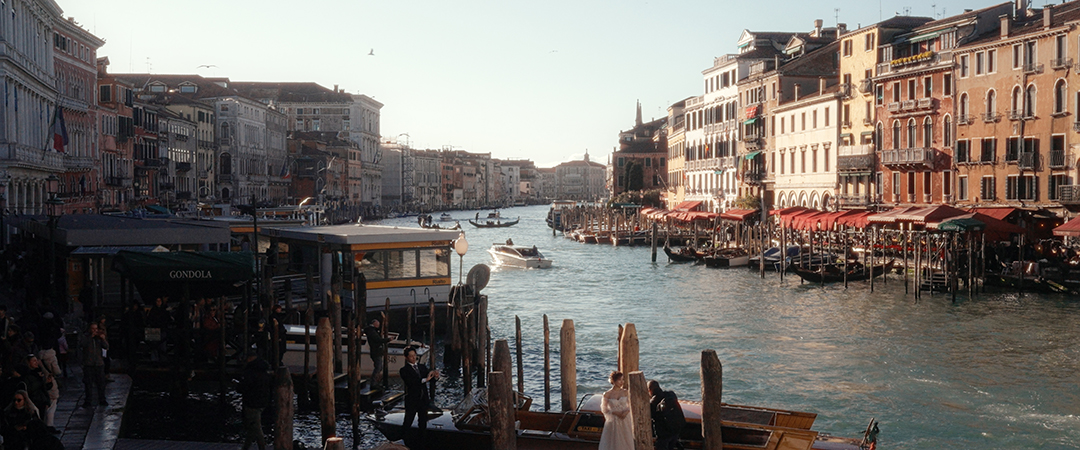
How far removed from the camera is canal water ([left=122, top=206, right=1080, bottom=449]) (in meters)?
14.4

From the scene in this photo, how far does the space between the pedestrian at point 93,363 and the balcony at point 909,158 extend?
102ft

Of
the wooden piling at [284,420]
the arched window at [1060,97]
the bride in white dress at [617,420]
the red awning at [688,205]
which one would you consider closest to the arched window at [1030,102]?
the arched window at [1060,97]

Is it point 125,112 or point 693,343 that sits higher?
point 125,112

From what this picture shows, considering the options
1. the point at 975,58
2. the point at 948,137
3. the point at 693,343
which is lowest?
the point at 693,343

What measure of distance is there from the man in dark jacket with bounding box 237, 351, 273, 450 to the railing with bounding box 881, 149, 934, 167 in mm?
30493

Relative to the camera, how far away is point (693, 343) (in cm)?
2109

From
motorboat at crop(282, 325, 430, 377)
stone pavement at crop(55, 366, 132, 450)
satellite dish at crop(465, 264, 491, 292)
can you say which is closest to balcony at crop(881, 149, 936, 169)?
satellite dish at crop(465, 264, 491, 292)

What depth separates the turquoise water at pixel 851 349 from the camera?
14516 mm

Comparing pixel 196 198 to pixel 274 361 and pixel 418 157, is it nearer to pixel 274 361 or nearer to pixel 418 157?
pixel 274 361

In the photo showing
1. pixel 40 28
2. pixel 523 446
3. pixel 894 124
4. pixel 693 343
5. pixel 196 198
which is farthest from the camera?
pixel 196 198

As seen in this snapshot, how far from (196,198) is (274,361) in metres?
54.2

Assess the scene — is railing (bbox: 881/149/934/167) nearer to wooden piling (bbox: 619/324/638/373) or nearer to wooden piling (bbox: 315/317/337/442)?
wooden piling (bbox: 619/324/638/373)

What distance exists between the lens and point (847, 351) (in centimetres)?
1981

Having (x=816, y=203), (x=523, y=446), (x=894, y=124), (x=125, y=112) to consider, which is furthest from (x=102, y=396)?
(x=125, y=112)
